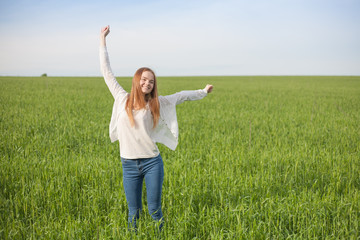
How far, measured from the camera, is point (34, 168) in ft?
16.1

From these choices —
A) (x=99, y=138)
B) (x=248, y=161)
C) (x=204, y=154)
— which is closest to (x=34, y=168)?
(x=99, y=138)

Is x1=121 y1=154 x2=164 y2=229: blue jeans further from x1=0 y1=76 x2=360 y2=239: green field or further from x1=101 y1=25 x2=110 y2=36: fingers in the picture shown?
x1=101 y1=25 x2=110 y2=36: fingers

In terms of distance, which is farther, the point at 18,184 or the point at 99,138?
the point at 99,138

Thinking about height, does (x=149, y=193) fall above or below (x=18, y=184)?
above

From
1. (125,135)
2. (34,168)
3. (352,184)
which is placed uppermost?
(125,135)

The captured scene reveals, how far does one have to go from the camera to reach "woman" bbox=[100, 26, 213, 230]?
9.14 ft

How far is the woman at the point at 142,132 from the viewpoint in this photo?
279 cm

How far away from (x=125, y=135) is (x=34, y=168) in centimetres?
303

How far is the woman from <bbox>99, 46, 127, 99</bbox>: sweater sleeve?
0.12 metres

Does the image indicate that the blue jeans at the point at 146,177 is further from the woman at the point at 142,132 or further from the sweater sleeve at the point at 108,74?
the sweater sleeve at the point at 108,74

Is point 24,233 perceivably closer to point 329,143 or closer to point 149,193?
point 149,193

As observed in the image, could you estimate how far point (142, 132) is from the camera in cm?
281

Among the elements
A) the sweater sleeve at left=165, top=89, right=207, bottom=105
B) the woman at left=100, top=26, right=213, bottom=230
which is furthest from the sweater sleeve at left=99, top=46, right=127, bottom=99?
the sweater sleeve at left=165, top=89, right=207, bottom=105

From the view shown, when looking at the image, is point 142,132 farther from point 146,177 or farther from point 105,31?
point 105,31
